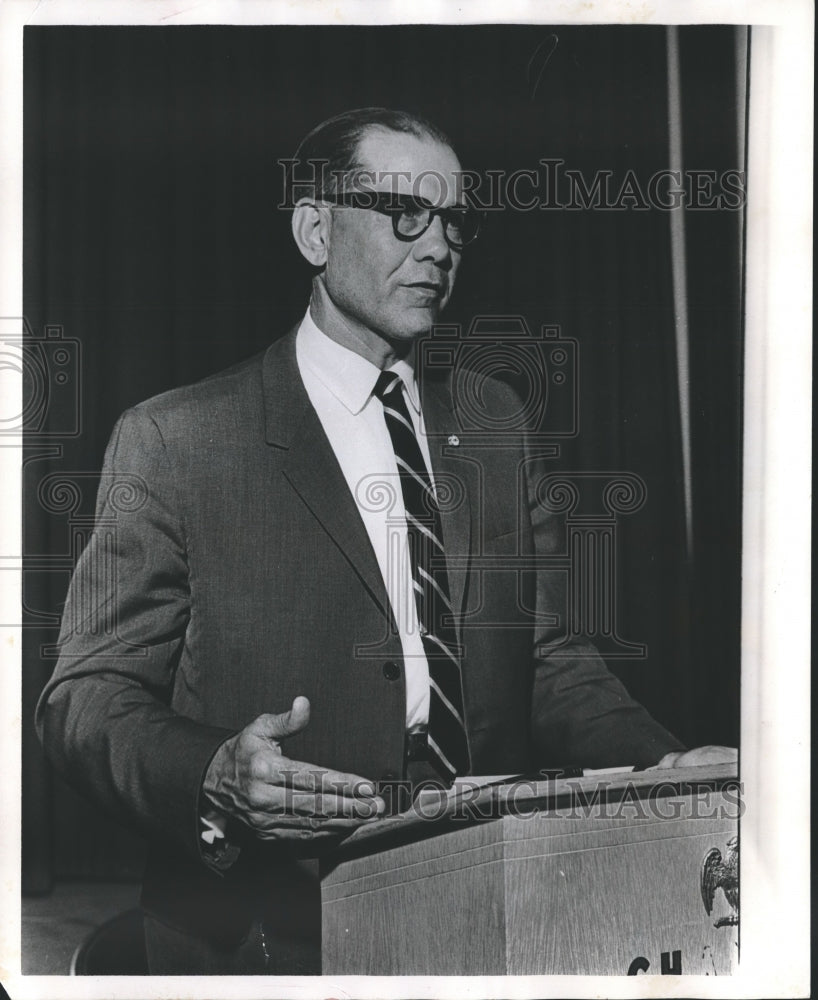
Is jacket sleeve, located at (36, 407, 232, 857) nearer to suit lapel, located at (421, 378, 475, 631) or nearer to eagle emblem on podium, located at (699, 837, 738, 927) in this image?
suit lapel, located at (421, 378, 475, 631)

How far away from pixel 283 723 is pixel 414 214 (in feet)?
4.15

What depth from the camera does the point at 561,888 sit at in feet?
8.70

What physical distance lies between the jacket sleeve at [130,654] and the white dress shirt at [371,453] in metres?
0.41

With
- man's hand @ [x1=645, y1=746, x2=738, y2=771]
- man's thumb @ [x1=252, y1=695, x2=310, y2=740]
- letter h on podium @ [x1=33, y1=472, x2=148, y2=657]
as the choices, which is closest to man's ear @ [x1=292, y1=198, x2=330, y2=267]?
letter h on podium @ [x1=33, y1=472, x2=148, y2=657]

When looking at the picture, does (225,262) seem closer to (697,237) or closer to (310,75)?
(310,75)

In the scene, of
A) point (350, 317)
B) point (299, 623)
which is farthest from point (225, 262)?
point (299, 623)

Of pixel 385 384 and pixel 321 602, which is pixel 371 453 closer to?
pixel 385 384

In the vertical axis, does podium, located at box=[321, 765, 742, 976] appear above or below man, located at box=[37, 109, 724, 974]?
below

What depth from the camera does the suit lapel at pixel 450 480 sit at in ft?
9.01

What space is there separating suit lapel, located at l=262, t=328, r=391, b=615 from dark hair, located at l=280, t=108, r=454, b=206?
433 millimetres

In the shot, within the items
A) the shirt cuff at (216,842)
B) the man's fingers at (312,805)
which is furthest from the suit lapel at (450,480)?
the shirt cuff at (216,842)

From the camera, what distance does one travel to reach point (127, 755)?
2641 mm

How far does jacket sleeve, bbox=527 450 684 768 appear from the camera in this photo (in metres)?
2.75

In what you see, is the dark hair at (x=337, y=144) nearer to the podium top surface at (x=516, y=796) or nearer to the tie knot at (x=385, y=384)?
the tie knot at (x=385, y=384)
